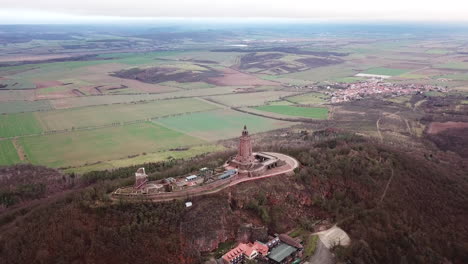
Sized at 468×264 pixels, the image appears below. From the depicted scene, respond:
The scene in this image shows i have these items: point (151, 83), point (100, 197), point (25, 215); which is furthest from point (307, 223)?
point (151, 83)

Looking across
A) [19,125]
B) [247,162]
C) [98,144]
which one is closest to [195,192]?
[247,162]

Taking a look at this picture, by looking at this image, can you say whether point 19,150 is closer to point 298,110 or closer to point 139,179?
point 139,179

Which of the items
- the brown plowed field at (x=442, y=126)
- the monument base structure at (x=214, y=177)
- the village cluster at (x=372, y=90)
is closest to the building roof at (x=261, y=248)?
the monument base structure at (x=214, y=177)

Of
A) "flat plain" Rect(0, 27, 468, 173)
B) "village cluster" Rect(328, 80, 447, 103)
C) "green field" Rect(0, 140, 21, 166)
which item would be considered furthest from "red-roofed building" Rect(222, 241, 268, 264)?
"village cluster" Rect(328, 80, 447, 103)

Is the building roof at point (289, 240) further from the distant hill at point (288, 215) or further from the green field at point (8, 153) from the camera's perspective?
the green field at point (8, 153)

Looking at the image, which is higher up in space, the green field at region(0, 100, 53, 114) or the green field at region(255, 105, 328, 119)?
the green field at region(0, 100, 53, 114)

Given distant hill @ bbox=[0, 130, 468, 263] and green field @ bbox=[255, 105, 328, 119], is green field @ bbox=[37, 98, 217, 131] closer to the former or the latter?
green field @ bbox=[255, 105, 328, 119]

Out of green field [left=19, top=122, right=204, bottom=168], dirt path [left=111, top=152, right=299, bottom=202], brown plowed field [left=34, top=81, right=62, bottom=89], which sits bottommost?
green field [left=19, top=122, right=204, bottom=168]
